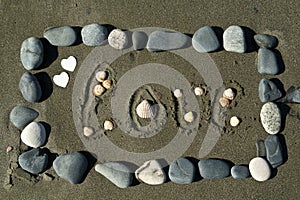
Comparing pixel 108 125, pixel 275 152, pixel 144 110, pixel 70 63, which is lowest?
pixel 275 152

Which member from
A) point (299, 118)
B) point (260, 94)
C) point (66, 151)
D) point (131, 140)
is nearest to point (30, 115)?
point (66, 151)

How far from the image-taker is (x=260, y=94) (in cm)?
250

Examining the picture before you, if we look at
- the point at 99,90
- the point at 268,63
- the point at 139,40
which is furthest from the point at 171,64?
the point at 268,63

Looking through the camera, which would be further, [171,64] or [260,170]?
[171,64]

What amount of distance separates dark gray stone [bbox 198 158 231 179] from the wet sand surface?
48mm

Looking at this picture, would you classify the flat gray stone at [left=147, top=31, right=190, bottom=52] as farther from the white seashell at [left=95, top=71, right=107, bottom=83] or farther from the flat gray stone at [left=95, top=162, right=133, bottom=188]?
the flat gray stone at [left=95, top=162, right=133, bottom=188]

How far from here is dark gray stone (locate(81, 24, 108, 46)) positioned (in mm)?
2529

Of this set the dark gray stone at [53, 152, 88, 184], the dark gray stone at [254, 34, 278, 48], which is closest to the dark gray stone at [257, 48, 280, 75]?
the dark gray stone at [254, 34, 278, 48]

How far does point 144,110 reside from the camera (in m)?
2.51

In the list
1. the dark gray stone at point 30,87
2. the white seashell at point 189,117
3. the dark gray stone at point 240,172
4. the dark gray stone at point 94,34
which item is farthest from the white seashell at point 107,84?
the dark gray stone at point 240,172

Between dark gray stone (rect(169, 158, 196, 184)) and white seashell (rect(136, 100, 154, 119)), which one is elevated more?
white seashell (rect(136, 100, 154, 119))

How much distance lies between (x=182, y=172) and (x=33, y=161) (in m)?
0.93

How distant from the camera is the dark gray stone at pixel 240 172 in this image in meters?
2.46

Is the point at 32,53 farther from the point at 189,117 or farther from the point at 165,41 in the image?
the point at 189,117
